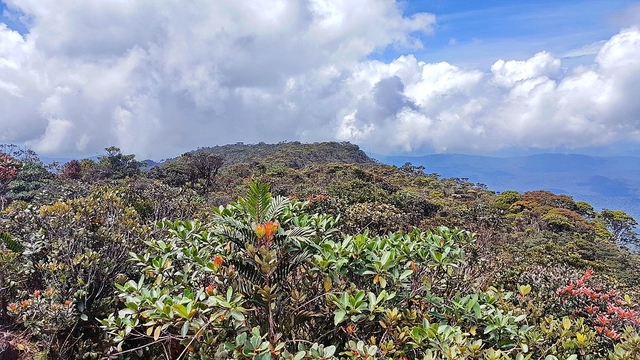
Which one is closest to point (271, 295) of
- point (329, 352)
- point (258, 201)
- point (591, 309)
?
point (329, 352)

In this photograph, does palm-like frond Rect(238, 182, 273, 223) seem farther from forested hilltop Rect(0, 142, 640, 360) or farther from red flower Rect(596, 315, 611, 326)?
red flower Rect(596, 315, 611, 326)

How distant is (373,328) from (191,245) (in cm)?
155

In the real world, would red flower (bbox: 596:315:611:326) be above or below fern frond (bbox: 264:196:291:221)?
below

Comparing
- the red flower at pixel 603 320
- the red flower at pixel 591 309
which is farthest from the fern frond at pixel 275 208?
the red flower at pixel 591 309

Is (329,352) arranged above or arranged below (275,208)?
below

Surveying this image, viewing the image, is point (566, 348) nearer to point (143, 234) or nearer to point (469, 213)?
point (143, 234)

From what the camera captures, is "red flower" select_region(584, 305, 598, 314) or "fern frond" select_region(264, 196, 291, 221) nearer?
"fern frond" select_region(264, 196, 291, 221)

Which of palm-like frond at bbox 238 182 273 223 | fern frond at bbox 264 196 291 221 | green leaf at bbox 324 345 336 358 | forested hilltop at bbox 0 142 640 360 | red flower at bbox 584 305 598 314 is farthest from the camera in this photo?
red flower at bbox 584 305 598 314

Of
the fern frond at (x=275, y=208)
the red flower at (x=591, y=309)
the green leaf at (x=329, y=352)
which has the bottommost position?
the red flower at (x=591, y=309)

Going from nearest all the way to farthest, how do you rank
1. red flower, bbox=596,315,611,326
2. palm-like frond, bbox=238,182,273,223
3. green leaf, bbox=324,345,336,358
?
1. green leaf, bbox=324,345,336,358
2. palm-like frond, bbox=238,182,273,223
3. red flower, bbox=596,315,611,326

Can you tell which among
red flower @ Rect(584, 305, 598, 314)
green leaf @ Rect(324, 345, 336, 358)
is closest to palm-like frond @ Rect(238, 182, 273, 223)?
green leaf @ Rect(324, 345, 336, 358)

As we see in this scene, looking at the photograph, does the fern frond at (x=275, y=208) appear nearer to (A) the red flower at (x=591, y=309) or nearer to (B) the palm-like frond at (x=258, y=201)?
(B) the palm-like frond at (x=258, y=201)

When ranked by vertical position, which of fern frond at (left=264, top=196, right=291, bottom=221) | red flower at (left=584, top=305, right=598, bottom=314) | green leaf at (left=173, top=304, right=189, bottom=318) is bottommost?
red flower at (left=584, top=305, right=598, bottom=314)

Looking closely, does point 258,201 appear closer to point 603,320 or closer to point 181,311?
point 181,311
